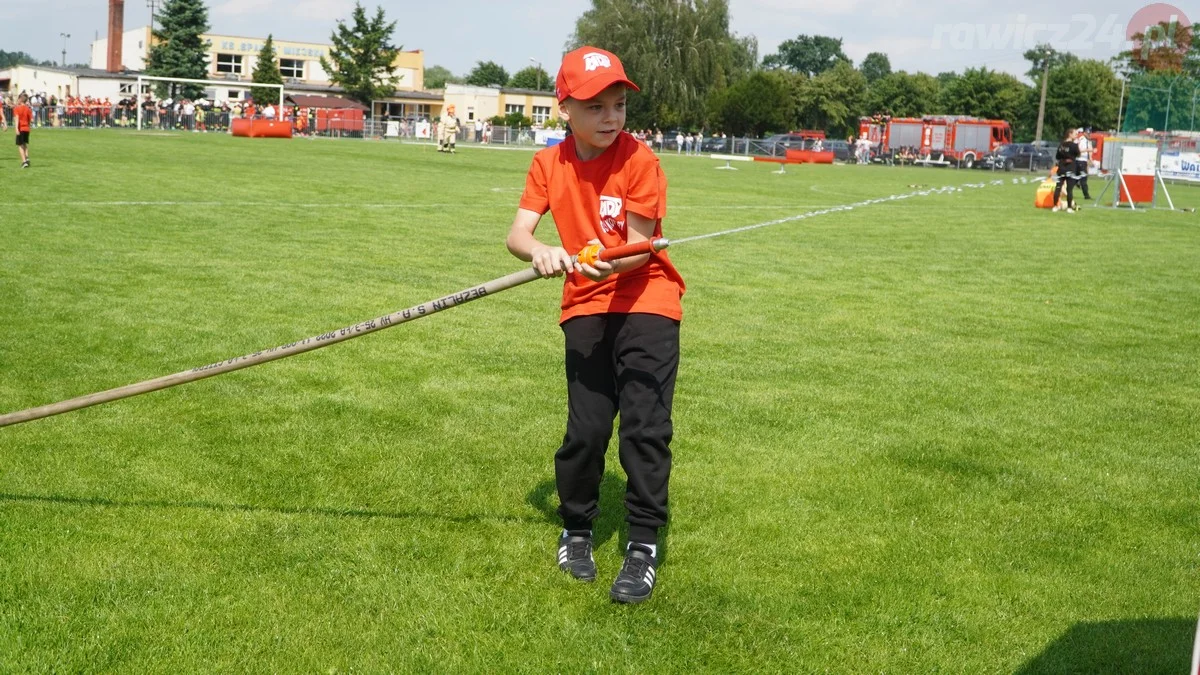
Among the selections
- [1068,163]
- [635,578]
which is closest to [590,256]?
[635,578]

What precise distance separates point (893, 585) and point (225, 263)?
1032 cm

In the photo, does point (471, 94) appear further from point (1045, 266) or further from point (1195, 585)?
point (1195, 585)

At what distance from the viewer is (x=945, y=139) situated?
77375 mm

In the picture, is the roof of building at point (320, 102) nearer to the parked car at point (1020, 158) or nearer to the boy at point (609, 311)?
the parked car at point (1020, 158)

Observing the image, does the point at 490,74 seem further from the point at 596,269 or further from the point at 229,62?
the point at 596,269

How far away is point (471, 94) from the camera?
116 m

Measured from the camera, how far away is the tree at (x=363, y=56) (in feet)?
318

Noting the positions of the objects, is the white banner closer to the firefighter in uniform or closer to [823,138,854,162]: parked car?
the firefighter in uniform

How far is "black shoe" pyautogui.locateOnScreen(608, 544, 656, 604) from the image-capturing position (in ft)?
15.0

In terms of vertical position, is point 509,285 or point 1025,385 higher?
point 509,285

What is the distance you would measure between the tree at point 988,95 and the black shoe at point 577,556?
124 metres

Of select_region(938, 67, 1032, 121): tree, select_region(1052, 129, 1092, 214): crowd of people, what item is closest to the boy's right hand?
select_region(1052, 129, 1092, 214): crowd of people

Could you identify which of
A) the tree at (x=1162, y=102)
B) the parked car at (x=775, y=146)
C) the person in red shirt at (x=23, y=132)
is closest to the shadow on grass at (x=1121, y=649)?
the person in red shirt at (x=23, y=132)

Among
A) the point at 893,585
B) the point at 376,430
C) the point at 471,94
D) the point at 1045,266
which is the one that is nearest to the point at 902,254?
the point at 1045,266
